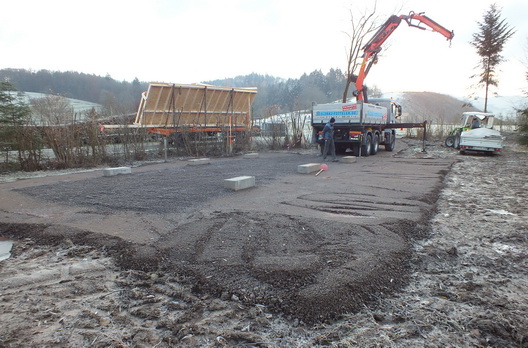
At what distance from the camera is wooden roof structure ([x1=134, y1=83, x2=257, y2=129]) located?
14.6m

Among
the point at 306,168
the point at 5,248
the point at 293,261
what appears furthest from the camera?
the point at 306,168

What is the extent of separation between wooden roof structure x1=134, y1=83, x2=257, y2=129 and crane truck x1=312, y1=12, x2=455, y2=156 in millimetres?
4697

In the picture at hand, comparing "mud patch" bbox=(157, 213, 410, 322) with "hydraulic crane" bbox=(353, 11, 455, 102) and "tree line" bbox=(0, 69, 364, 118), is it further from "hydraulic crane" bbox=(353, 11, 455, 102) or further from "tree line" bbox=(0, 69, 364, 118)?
"tree line" bbox=(0, 69, 364, 118)

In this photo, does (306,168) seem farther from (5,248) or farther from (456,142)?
(456,142)

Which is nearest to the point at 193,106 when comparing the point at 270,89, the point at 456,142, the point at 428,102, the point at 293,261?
the point at 293,261

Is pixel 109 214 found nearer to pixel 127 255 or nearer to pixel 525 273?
pixel 127 255

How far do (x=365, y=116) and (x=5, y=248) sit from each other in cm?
1339

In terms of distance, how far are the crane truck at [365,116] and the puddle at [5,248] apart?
1192 centimetres

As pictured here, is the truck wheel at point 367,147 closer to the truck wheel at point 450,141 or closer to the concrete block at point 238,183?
the truck wheel at point 450,141

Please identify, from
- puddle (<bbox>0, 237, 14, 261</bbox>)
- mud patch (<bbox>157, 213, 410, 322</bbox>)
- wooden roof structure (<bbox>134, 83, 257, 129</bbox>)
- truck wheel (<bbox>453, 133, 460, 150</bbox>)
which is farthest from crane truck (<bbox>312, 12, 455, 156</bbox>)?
puddle (<bbox>0, 237, 14, 261</bbox>)

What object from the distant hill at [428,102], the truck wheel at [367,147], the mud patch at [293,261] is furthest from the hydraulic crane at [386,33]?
the distant hill at [428,102]

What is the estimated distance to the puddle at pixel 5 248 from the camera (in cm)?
406

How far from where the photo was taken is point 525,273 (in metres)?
3.58

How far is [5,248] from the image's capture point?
434 centimetres
